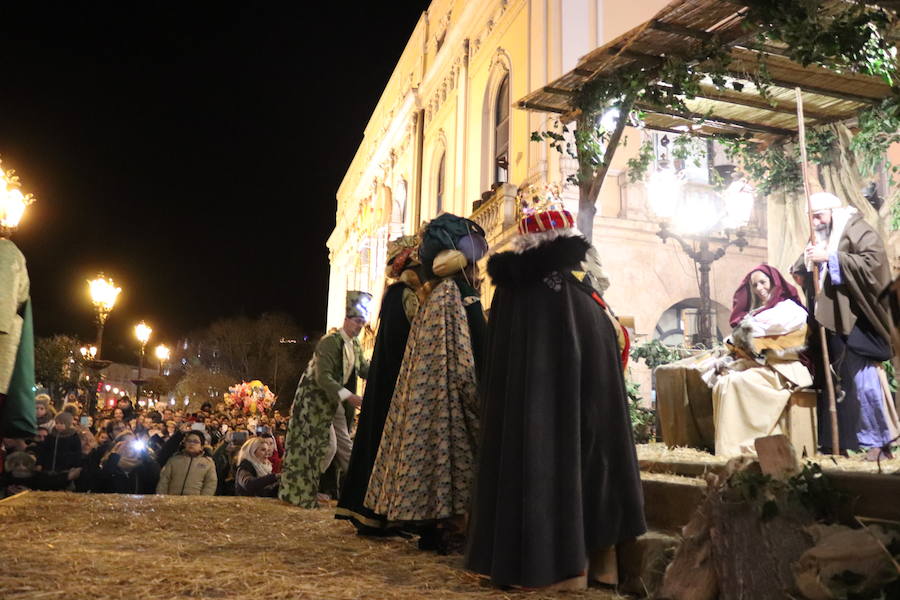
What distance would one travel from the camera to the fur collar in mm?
3898

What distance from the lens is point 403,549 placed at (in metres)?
4.71

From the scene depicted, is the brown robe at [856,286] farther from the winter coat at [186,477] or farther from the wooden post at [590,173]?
the winter coat at [186,477]

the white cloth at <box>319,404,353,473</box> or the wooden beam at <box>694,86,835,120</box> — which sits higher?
the wooden beam at <box>694,86,835,120</box>

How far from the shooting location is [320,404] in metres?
7.74

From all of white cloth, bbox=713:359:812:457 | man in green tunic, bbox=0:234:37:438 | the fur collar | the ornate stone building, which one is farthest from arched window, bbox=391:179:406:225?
the fur collar

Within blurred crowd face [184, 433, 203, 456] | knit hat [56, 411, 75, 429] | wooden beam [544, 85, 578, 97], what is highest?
wooden beam [544, 85, 578, 97]

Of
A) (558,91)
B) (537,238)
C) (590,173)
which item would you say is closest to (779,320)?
(590,173)

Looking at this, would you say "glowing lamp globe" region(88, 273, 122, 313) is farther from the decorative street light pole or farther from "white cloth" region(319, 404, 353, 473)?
the decorative street light pole

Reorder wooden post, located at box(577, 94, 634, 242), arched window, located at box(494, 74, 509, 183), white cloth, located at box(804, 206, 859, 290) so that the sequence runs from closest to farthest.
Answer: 1. white cloth, located at box(804, 206, 859, 290)
2. wooden post, located at box(577, 94, 634, 242)
3. arched window, located at box(494, 74, 509, 183)

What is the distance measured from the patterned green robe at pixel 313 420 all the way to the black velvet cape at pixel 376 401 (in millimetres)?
1792

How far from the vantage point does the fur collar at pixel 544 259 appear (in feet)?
12.8

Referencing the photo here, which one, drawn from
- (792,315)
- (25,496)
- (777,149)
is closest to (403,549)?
(792,315)

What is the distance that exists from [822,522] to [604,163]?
4.84 metres

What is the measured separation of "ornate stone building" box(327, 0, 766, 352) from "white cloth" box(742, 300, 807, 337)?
9.43 feet
